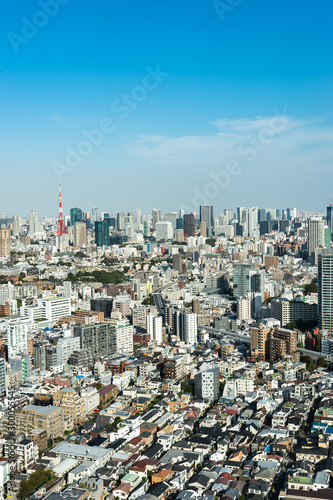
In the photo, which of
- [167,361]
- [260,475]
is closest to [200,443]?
[260,475]

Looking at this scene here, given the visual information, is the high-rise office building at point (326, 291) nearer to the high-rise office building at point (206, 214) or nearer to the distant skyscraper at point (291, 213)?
the high-rise office building at point (206, 214)

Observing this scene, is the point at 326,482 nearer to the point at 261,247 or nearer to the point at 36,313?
the point at 36,313

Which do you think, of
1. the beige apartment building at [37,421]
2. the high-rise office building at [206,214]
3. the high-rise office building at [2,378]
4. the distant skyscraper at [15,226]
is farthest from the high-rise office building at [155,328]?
the high-rise office building at [206,214]

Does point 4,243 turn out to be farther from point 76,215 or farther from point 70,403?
point 70,403

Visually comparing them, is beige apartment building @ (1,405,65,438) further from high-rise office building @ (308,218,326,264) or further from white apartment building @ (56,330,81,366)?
high-rise office building @ (308,218,326,264)

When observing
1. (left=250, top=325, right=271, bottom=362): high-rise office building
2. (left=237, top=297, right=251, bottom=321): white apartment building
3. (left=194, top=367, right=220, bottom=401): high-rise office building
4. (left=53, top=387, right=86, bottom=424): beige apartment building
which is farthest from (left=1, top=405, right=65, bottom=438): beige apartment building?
(left=237, top=297, right=251, bottom=321): white apartment building
